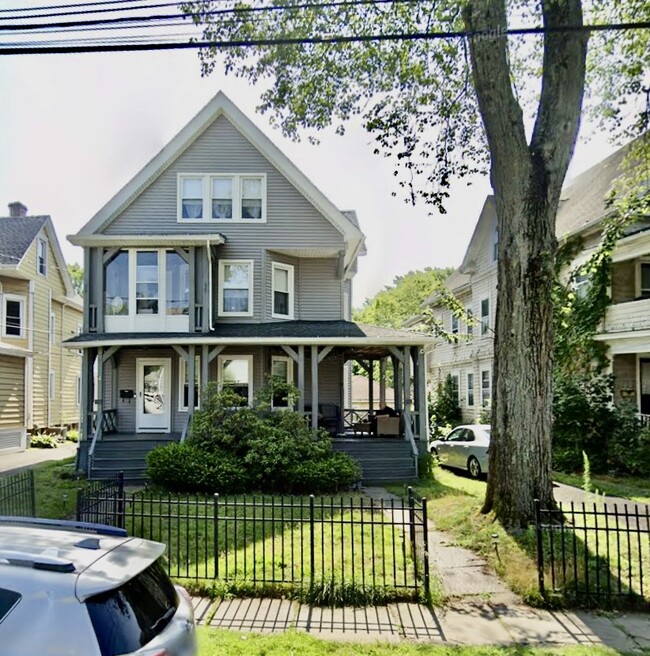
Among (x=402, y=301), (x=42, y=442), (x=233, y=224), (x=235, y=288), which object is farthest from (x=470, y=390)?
(x=402, y=301)

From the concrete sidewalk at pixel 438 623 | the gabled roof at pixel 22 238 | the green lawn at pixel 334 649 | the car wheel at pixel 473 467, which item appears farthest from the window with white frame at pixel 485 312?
the gabled roof at pixel 22 238

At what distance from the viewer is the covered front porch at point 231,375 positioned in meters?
15.6

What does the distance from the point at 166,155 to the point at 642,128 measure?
45.4 ft

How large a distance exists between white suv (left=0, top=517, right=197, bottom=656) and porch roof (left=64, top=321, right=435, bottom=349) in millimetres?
11988

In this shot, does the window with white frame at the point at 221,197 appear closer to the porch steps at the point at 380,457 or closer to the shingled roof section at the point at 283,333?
the shingled roof section at the point at 283,333

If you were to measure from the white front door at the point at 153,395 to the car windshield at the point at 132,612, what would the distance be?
14910 millimetres

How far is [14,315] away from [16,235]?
386 centimetres

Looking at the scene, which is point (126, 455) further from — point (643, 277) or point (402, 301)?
point (402, 301)

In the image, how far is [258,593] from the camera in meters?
6.54

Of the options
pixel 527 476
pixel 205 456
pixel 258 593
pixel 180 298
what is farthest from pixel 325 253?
pixel 258 593

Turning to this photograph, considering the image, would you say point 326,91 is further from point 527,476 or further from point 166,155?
point 527,476

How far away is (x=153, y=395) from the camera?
1786 cm

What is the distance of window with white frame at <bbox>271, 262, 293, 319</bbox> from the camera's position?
1839 centimetres

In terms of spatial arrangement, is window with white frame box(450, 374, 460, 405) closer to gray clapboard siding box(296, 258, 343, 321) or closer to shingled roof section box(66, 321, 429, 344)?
gray clapboard siding box(296, 258, 343, 321)
